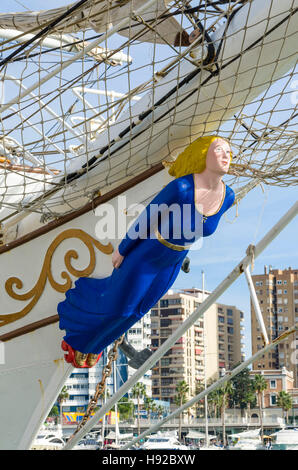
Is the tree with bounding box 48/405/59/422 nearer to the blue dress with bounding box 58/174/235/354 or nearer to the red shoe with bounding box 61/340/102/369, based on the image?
the red shoe with bounding box 61/340/102/369

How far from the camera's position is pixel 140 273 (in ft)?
10.7

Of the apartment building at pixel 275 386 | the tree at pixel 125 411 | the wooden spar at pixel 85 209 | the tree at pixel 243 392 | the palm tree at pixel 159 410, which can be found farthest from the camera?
the tree at pixel 243 392

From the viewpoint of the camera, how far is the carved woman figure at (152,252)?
3.09 m

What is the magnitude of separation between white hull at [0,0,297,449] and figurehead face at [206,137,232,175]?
27 centimetres

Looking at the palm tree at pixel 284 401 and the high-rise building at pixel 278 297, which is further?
the high-rise building at pixel 278 297

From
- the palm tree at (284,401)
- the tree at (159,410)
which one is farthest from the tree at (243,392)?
the tree at (159,410)

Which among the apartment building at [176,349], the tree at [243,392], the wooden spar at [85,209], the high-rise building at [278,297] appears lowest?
the wooden spar at [85,209]

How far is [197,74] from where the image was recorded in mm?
3227

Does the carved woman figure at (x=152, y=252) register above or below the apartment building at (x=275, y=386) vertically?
below

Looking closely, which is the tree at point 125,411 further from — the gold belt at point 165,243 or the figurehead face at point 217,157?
the figurehead face at point 217,157

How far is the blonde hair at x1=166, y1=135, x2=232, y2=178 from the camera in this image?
122 inches

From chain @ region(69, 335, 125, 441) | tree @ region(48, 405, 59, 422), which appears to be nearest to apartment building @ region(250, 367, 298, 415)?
tree @ region(48, 405, 59, 422)

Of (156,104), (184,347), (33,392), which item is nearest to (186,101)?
(156,104)
